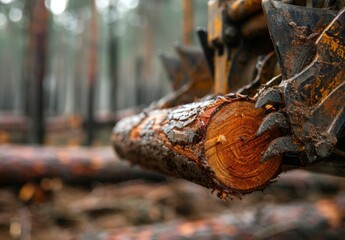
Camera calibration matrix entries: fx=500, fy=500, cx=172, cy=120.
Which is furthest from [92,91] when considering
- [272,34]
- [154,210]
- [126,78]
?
[126,78]

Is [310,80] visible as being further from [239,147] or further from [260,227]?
[260,227]

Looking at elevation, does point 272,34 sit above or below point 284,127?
above

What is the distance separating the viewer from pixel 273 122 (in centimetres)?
219

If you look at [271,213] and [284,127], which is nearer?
[284,127]

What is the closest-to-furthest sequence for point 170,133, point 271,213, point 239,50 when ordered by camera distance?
point 170,133 → point 239,50 → point 271,213

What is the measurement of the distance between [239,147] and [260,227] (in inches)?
107

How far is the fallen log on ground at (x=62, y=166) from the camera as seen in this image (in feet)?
23.3

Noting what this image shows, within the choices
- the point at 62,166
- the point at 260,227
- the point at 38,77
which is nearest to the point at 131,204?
the point at 62,166

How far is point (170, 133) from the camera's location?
255cm

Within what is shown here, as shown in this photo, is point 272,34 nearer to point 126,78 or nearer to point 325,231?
point 325,231

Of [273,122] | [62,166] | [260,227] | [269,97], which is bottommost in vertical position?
[260,227]

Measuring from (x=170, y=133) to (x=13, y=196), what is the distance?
5492mm

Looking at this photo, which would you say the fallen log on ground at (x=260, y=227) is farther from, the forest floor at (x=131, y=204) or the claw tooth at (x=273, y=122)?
the claw tooth at (x=273, y=122)

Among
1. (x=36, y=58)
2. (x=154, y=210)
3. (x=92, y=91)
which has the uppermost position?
(x=36, y=58)
